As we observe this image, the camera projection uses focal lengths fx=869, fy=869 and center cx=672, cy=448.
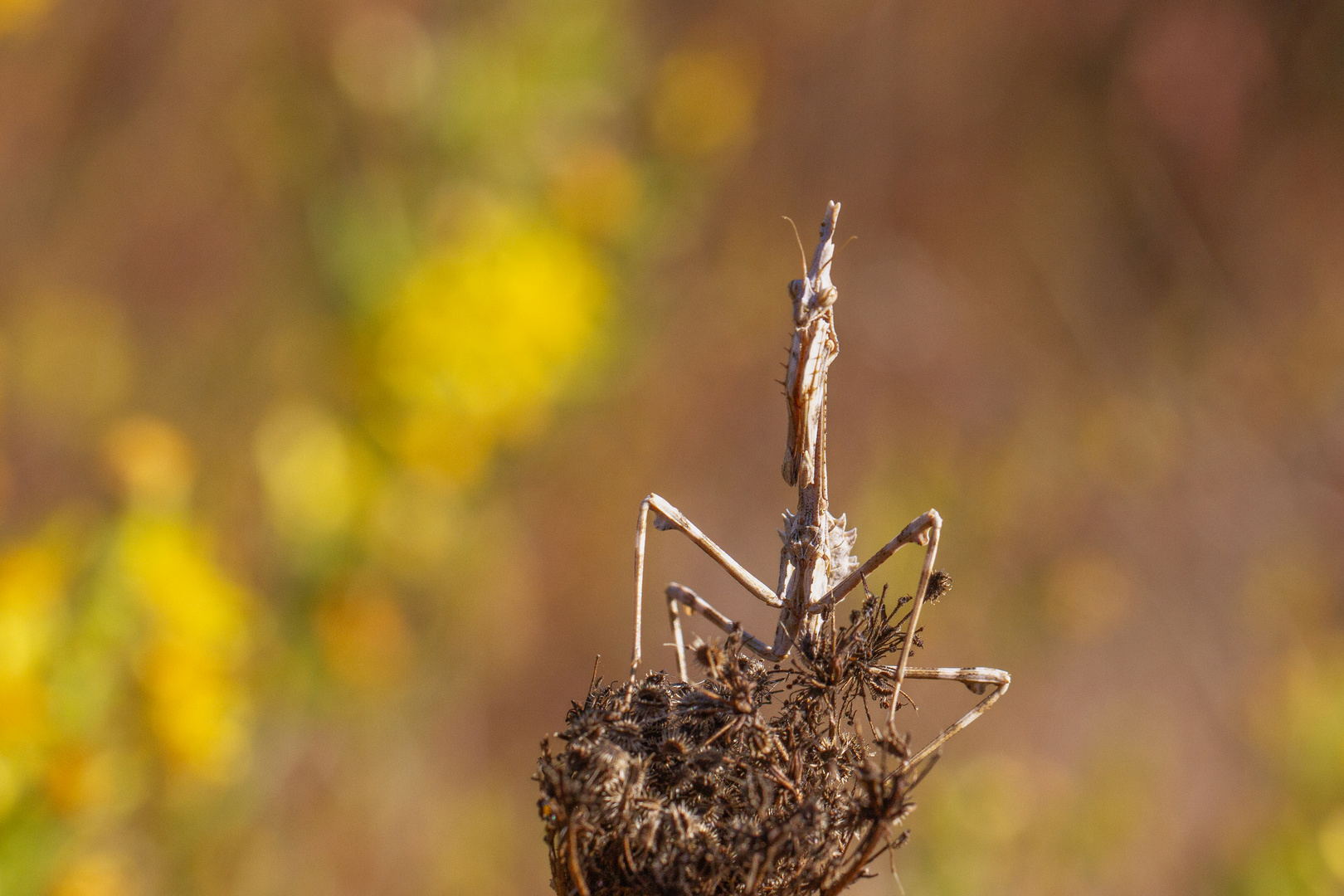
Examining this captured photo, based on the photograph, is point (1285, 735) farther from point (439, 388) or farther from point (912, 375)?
point (439, 388)

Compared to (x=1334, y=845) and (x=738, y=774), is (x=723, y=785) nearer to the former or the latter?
(x=738, y=774)

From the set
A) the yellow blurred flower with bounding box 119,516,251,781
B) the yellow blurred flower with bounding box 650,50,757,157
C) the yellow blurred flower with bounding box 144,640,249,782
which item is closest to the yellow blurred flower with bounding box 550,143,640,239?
the yellow blurred flower with bounding box 650,50,757,157

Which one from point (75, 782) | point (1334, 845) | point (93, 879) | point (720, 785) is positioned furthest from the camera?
point (1334, 845)

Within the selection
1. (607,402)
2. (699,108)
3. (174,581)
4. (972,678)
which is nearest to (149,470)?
(174,581)

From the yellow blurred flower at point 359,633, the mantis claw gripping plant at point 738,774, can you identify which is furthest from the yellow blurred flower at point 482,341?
the mantis claw gripping plant at point 738,774

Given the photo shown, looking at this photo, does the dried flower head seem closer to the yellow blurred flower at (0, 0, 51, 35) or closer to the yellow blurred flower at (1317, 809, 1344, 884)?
the yellow blurred flower at (0, 0, 51, 35)

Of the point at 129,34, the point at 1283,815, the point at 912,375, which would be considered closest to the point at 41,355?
the point at 129,34
